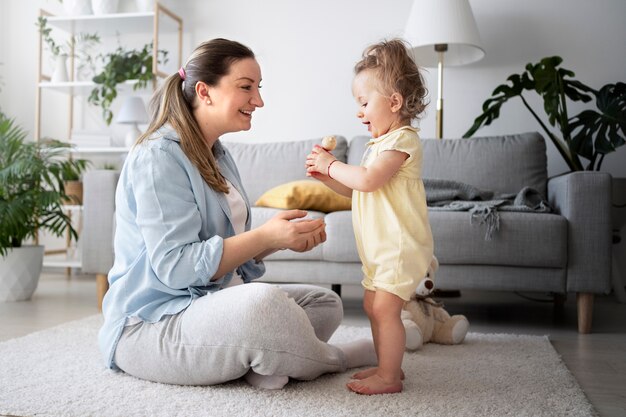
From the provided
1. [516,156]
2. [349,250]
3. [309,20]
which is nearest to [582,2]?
[516,156]

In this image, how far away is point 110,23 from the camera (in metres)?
4.21

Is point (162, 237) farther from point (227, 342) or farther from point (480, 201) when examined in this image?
point (480, 201)

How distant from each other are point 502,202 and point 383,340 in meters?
1.26

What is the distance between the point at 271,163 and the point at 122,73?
1.45 metres

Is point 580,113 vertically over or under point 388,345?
over

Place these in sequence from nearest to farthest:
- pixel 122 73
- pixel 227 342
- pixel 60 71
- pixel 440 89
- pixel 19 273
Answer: pixel 227 342
pixel 19 273
pixel 440 89
pixel 122 73
pixel 60 71

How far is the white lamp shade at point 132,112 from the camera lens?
13.2ft

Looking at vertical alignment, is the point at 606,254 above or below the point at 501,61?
below

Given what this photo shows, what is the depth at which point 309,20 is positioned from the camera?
13.3 feet

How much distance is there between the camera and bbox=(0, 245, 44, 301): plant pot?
2.98 meters

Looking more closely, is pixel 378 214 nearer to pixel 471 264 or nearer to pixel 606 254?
pixel 471 264

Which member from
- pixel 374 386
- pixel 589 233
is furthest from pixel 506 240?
pixel 374 386

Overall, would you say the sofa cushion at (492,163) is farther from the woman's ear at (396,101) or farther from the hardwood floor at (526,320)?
the woman's ear at (396,101)

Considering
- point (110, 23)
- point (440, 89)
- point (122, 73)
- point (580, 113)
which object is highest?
point (110, 23)
